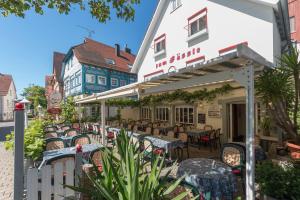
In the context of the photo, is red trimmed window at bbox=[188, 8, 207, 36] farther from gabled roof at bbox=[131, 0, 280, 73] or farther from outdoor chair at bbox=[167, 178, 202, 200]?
outdoor chair at bbox=[167, 178, 202, 200]

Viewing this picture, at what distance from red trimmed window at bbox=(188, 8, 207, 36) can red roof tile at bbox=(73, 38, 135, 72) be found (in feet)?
44.8

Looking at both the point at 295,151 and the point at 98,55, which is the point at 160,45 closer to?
the point at 295,151

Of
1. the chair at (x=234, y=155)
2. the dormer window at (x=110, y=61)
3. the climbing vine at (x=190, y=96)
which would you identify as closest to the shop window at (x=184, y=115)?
the climbing vine at (x=190, y=96)

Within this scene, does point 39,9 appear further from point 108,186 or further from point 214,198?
point 214,198

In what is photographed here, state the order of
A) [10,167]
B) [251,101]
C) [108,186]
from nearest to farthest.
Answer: [108,186] < [251,101] < [10,167]

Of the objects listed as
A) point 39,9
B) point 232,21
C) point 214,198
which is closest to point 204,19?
point 232,21

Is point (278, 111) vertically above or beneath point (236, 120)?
above

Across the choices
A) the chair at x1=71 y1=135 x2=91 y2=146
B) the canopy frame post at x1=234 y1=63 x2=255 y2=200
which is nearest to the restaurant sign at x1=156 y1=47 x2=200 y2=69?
the chair at x1=71 y1=135 x2=91 y2=146

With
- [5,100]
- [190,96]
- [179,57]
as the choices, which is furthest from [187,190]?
[5,100]

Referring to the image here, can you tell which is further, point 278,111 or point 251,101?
point 278,111

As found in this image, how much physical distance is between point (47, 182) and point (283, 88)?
474 cm

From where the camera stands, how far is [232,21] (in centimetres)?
880

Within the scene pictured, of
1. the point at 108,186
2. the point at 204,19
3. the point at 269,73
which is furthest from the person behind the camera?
the point at 204,19

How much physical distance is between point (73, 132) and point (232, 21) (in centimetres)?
867
